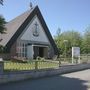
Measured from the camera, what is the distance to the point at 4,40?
35.7 meters

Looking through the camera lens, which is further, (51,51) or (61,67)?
(51,51)

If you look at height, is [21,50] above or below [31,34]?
below

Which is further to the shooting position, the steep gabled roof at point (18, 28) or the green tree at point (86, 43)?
the green tree at point (86, 43)

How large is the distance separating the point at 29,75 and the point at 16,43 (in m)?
18.4

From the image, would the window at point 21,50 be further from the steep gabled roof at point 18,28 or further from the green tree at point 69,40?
the green tree at point 69,40

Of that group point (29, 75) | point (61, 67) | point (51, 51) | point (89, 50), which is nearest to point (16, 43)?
point (51, 51)

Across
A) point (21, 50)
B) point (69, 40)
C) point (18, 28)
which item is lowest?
point (21, 50)

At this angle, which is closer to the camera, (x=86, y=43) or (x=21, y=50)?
(x=21, y=50)

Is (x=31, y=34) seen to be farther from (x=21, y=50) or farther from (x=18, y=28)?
(x=18, y=28)

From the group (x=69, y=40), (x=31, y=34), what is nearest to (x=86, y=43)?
(x=69, y=40)

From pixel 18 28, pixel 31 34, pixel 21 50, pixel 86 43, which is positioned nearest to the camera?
pixel 18 28

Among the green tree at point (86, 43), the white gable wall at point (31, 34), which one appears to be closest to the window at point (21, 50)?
the white gable wall at point (31, 34)

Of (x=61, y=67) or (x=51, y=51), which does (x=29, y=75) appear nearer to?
(x=61, y=67)

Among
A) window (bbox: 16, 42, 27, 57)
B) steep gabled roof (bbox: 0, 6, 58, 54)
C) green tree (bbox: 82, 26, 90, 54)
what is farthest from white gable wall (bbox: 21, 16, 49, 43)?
green tree (bbox: 82, 26, 90, 54)
